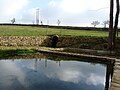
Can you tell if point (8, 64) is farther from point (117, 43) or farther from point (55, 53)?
point (117, 43)

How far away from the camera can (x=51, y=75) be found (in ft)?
65.0

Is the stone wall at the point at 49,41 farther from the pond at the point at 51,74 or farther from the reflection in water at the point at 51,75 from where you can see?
the reflection in water at the point at 51,75

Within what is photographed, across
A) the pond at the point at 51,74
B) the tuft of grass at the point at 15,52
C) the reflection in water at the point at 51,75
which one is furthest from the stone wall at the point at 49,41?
the reflection in water at the point at 51,75

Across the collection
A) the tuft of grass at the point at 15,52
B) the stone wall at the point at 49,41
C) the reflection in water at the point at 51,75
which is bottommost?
the reflection in water at the point at 51,75

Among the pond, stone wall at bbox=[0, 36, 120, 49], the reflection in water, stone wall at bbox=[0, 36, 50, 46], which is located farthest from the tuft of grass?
stone wall at bbox=[0, 36, 120, 49]

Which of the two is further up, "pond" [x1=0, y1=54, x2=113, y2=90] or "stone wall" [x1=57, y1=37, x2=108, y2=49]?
"stone wall" [x1=57, y1=37, x2=108, y2=49]

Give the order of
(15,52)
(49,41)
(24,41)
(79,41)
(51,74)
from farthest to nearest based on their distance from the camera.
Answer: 1. (79,41)
2. (49,41)
3. (24,41)
4. (15,52)
5. (51,74)

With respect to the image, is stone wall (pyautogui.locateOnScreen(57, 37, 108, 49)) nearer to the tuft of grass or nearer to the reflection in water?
the tuft of grass

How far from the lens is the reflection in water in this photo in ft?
53.6

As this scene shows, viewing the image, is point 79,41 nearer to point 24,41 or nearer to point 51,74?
point 24,41

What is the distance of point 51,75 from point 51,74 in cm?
42

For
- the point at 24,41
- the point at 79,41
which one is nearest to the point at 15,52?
the point at 24,41

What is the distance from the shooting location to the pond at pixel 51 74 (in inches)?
645

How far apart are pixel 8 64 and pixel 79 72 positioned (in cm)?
670
